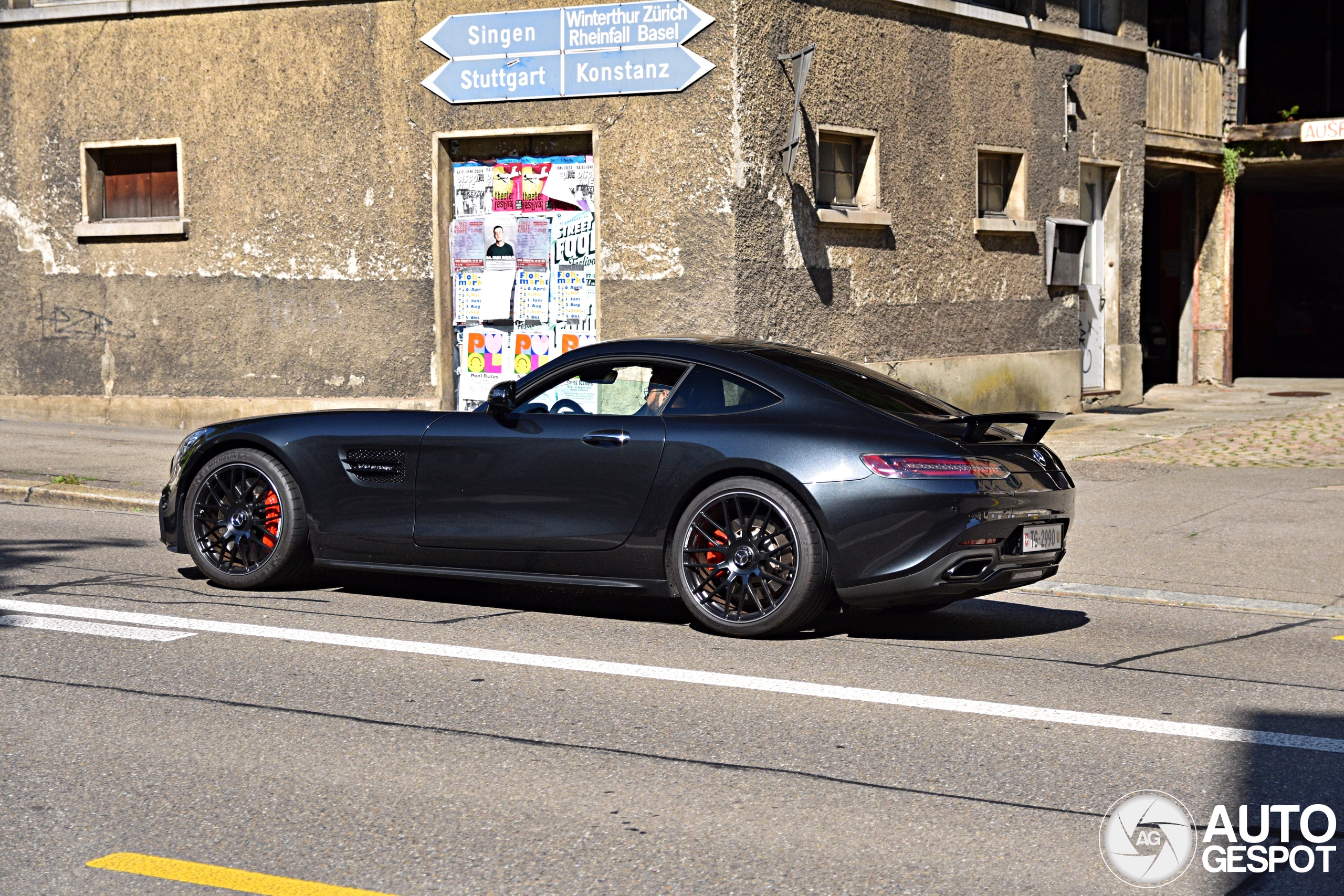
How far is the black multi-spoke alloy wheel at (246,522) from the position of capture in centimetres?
725

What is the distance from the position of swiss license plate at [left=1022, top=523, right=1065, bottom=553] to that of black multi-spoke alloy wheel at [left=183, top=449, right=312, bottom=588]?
3.50m

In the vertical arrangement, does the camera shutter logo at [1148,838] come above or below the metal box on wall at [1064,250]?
below

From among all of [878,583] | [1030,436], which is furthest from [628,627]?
Result: [1030,436]

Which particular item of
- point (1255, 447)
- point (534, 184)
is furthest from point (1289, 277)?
point (534, 184)

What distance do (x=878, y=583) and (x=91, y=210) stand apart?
39.6ft

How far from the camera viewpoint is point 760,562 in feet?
20.8

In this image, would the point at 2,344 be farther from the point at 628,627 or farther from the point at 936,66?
the point at 628,627

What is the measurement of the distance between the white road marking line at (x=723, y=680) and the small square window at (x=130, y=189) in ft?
29.6

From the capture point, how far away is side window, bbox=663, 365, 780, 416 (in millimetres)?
6586

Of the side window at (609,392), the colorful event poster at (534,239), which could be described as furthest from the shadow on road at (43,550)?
the colorful event poster at (534,239)

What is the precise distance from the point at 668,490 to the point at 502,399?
100 centimetres

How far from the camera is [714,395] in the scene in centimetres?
668

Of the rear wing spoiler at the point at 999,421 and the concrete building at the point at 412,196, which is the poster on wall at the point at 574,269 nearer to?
the concrete building at the point at 412,196

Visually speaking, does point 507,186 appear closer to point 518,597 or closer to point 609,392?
point 518,597
